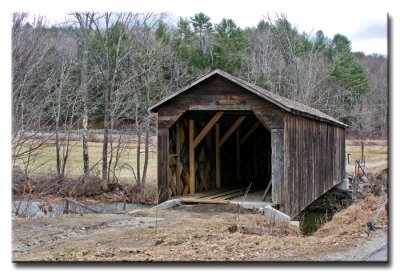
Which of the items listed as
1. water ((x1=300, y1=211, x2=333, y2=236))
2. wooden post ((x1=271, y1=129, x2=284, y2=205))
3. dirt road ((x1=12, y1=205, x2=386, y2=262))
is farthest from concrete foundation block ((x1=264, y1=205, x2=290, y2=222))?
water ((x1=300, y1=211, x2=333, y2=236))

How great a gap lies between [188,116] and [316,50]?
39.9 feet

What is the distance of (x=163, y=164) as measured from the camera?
14172 millimetres

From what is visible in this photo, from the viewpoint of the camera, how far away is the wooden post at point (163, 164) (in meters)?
14.1

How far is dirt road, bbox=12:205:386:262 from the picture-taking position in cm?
836

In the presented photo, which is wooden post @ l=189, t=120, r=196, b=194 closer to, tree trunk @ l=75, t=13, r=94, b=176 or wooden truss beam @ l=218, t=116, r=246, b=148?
wooden truss beam @ l=218, t=116, r=246, b=148

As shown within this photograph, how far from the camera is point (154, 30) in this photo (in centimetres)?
2547

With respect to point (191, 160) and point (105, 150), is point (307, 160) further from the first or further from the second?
point (105, 150)

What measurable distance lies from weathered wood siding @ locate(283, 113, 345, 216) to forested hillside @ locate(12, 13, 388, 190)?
151cm

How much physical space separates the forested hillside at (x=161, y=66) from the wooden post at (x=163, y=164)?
6222mm

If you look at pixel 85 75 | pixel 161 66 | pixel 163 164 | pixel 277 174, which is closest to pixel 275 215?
pixel 277 174

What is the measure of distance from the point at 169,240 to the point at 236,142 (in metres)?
9.00

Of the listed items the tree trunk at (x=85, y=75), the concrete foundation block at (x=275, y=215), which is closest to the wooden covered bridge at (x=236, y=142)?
the concrete foundation block at (x=275, y=215)

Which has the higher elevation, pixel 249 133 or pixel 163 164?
pixel 249 133

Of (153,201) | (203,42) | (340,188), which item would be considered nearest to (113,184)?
(153,201)
